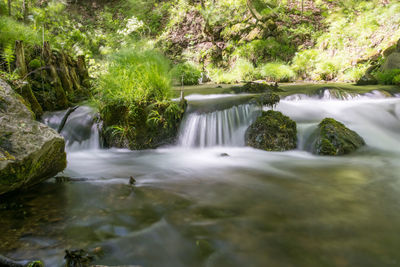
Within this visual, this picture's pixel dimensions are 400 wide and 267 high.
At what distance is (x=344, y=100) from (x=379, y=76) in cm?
316

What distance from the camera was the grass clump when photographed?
14.5 feet

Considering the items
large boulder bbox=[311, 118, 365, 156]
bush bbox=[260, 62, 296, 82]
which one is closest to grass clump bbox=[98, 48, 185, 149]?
large boulder bbox=[311, 118, 365, 156]

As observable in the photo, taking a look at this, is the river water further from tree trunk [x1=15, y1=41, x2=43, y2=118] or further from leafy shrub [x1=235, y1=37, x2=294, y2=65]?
leafy shrub [x1=235, y1=37, x2=294, y2=65]

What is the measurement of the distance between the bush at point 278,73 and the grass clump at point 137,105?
787cm

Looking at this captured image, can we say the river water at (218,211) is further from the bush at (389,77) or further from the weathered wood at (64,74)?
the bush at (389,77)

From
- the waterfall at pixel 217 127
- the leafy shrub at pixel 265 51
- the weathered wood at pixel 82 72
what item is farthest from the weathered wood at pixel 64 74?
the leafy shrub at pixel 265 51

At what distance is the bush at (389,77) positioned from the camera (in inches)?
307

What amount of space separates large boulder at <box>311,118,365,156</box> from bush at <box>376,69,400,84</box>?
16.1 ft

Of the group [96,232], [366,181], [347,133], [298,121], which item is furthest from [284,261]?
[298,121]

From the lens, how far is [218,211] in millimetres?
2100

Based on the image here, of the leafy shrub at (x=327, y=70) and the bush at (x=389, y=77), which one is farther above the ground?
the leafy shrub at (x=327, y=70)

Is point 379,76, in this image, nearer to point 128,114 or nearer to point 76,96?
point 128,114

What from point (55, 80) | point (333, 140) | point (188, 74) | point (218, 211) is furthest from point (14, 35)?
point (188, 74)

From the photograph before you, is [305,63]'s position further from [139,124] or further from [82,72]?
[139,124]
